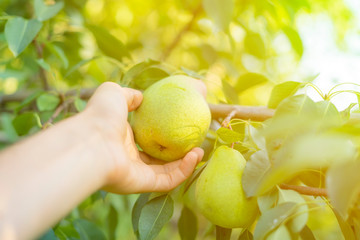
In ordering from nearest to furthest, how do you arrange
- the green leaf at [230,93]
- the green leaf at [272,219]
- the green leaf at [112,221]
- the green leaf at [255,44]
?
1. the green leaf at [272,219]
2. the green leaf at [230,93]
3. the green leaf at [112,221]
4. the green leaf at [255,44]

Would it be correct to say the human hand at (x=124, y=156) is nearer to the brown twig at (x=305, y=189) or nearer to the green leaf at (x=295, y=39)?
the brown twig at (x=305, y=189)

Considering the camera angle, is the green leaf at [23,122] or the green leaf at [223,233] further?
the green leaf at [23,122]

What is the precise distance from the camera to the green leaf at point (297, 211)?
76 cm

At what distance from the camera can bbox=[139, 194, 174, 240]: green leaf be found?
0.93m

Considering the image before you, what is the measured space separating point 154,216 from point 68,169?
349 millimetres

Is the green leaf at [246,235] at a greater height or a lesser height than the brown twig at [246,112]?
lesser

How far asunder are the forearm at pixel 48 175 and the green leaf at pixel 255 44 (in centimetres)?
116

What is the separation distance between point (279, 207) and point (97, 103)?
19.7 inches

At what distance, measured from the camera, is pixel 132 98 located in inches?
39.3

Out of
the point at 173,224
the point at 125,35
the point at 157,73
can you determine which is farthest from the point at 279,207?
the point at 173,224

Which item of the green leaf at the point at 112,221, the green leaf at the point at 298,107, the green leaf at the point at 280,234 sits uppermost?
the green leaf at the point at 298,107

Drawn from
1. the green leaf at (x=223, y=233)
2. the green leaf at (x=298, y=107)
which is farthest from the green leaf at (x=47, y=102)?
the green leaf at (x=298, y=107)

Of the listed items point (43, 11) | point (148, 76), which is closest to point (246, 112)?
point (148, 76)

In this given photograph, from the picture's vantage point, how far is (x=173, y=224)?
396 cm
